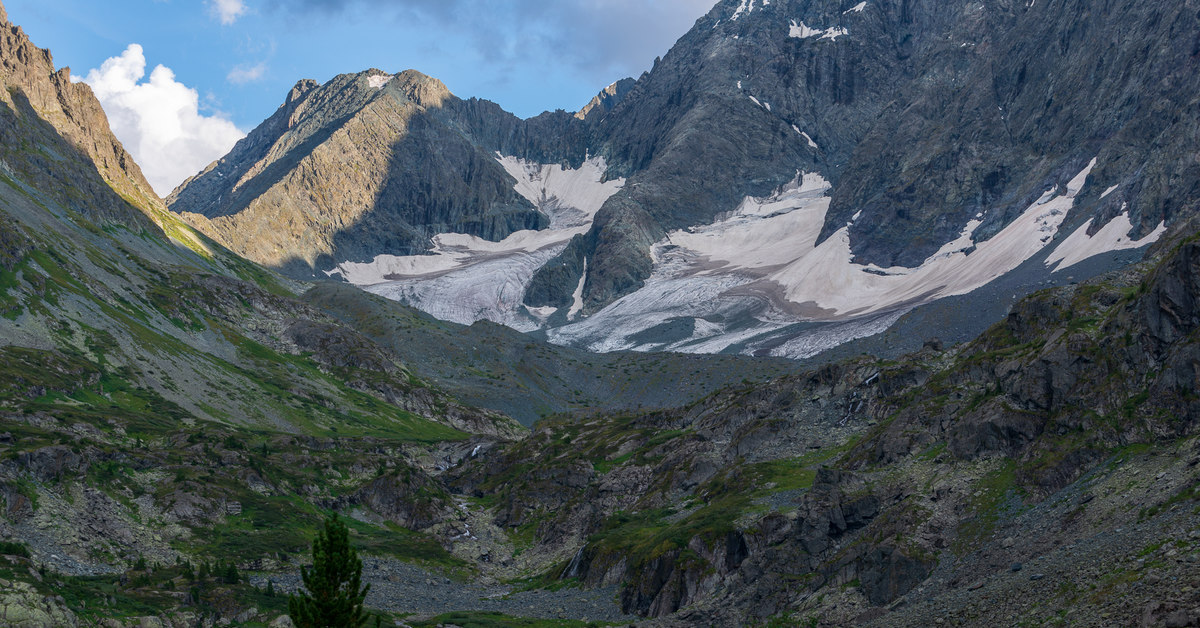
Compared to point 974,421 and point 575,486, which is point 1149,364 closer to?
point 974,421

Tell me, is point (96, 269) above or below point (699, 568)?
above

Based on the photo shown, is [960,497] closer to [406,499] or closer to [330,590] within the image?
[330,590]

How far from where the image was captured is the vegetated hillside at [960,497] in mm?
39906

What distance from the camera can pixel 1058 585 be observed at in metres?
37.6

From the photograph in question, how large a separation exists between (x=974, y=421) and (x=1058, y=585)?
1087 inches

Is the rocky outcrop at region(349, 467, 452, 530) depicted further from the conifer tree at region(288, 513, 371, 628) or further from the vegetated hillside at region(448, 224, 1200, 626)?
the conifer tree at region(288, 513, 371, 628)

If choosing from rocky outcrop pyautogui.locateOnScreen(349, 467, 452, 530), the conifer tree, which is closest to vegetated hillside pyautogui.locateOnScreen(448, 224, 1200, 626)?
rocky outcrop pyautogui.locateOnScreen(349, 467, 452, 530)

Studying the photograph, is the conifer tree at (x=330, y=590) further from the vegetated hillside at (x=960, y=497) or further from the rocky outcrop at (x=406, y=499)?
the rocky outcrop at (x=406, y=499)

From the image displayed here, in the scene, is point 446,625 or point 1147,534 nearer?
point 1147,534

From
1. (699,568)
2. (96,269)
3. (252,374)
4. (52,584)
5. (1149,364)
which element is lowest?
(699,568)

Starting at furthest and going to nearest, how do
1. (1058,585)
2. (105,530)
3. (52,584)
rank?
1. (105,530)
2. (52,584)
3. (1058,585)

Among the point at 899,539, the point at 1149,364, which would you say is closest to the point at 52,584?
the point at 899,539

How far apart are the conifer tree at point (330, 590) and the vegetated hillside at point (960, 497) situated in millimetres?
25130

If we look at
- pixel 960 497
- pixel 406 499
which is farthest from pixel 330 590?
pixel 406 499
